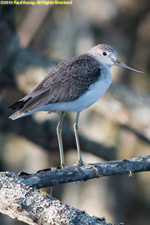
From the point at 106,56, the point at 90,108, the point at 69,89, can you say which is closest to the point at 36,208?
the point at 69,89

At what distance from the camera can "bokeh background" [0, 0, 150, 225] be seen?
11.9 metres

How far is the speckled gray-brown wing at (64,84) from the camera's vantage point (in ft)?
26.0

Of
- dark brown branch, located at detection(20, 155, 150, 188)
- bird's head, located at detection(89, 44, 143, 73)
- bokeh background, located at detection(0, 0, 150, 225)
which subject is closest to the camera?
dark brown branch, located at detection(20, 155, 150, 188)

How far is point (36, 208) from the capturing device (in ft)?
17.5

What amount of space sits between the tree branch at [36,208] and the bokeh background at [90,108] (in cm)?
606

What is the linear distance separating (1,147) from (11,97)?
247 centimetres

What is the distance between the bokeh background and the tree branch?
6065mm

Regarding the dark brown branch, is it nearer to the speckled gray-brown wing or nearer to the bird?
the bird

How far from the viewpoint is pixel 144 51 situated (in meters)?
18.2

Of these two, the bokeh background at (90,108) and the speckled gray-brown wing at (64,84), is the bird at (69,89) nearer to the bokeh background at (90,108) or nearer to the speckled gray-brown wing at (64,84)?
the speckled gray-brown wing at (64,84)

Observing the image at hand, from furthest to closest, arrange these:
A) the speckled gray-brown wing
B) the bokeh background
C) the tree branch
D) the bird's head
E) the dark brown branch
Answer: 1. the bokeh background
2. the bird's head
3. the speckled gray-brown wing
4. the dark brown branch
5. the tree branch

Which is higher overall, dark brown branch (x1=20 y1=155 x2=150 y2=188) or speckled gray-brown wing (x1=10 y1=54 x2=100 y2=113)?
speckled gray-brown wing (x1=10 y1=54 x2=100 y2=113)

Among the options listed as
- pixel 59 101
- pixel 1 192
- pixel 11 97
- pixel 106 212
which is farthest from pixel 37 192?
pixel 11 97

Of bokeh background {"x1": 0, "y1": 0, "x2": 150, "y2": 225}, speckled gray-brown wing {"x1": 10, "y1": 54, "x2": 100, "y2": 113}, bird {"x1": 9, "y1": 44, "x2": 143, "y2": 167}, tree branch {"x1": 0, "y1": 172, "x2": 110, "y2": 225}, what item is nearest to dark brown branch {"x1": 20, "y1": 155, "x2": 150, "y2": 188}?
tree branch {"x1": 0, "y1": 172, "x2": 110, "y2": 225}
